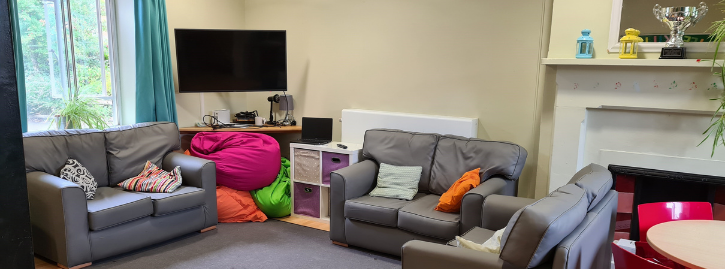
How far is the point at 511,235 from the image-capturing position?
193 centimetres

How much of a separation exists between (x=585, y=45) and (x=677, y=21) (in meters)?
0.52

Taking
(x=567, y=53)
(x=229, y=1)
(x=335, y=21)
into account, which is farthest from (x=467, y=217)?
(x=229, y=1)

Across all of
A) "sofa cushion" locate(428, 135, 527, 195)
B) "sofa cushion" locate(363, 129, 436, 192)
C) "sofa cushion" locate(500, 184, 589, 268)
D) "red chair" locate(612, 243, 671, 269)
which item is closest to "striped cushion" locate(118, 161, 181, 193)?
"sofa cushion" locate(363, 129, 436, 192)

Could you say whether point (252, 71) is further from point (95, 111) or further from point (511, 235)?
point (511, 235)

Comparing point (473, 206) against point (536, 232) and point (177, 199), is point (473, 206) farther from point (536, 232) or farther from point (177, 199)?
point (177, 199)

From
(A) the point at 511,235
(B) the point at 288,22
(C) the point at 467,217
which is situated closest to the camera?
(A) the point at 511,235

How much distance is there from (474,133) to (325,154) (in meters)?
1.25

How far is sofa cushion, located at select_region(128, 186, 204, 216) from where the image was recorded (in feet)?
11.5

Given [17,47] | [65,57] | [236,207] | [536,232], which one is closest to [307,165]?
Answer: [236,207]

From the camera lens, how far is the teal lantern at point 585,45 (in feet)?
10.5

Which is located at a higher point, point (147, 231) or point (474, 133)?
point (474, 133)

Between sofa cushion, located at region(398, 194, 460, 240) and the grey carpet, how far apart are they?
1.04 ft

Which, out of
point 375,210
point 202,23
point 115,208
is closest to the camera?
point 115,208

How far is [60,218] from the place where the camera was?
10.2 ft
